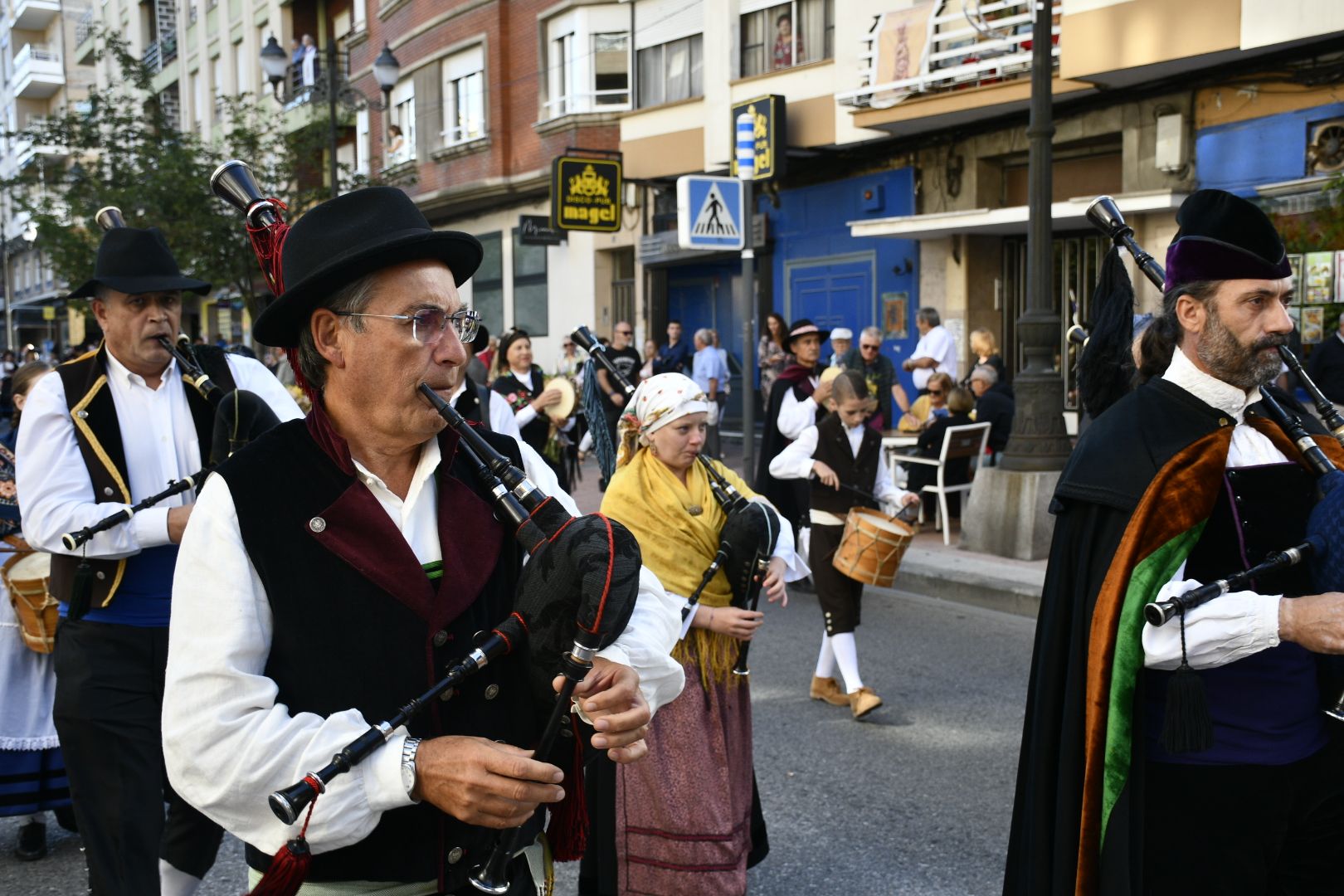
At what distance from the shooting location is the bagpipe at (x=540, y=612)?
1.84 metres

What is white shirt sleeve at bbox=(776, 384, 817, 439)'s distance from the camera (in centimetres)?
904

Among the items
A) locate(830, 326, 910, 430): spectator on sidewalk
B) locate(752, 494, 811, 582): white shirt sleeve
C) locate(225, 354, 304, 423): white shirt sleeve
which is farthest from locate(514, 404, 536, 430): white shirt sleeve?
locate(225, 354, 304, 423): white shirt sleeve

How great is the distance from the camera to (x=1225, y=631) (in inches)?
101

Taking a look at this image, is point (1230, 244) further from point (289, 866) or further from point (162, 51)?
point (162, 51)

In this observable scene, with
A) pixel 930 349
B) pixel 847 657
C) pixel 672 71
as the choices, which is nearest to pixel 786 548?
pixel 847 657

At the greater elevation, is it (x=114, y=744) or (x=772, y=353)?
(x=772, y=353)

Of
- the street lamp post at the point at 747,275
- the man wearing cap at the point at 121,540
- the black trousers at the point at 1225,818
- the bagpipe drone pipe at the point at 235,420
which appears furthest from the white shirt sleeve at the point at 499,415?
the street lamp post at the point at 747,275

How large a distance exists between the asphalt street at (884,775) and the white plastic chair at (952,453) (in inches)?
110

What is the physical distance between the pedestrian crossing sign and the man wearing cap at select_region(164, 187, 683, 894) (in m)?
8.97

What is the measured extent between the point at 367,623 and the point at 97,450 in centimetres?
213

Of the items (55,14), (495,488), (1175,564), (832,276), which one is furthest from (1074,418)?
(55,14)

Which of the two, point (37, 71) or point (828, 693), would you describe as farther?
point (37, 71)

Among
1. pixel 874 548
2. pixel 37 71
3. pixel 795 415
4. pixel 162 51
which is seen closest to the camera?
pixel 874 548

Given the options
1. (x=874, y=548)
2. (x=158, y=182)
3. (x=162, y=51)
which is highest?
(x=162, y=51)
